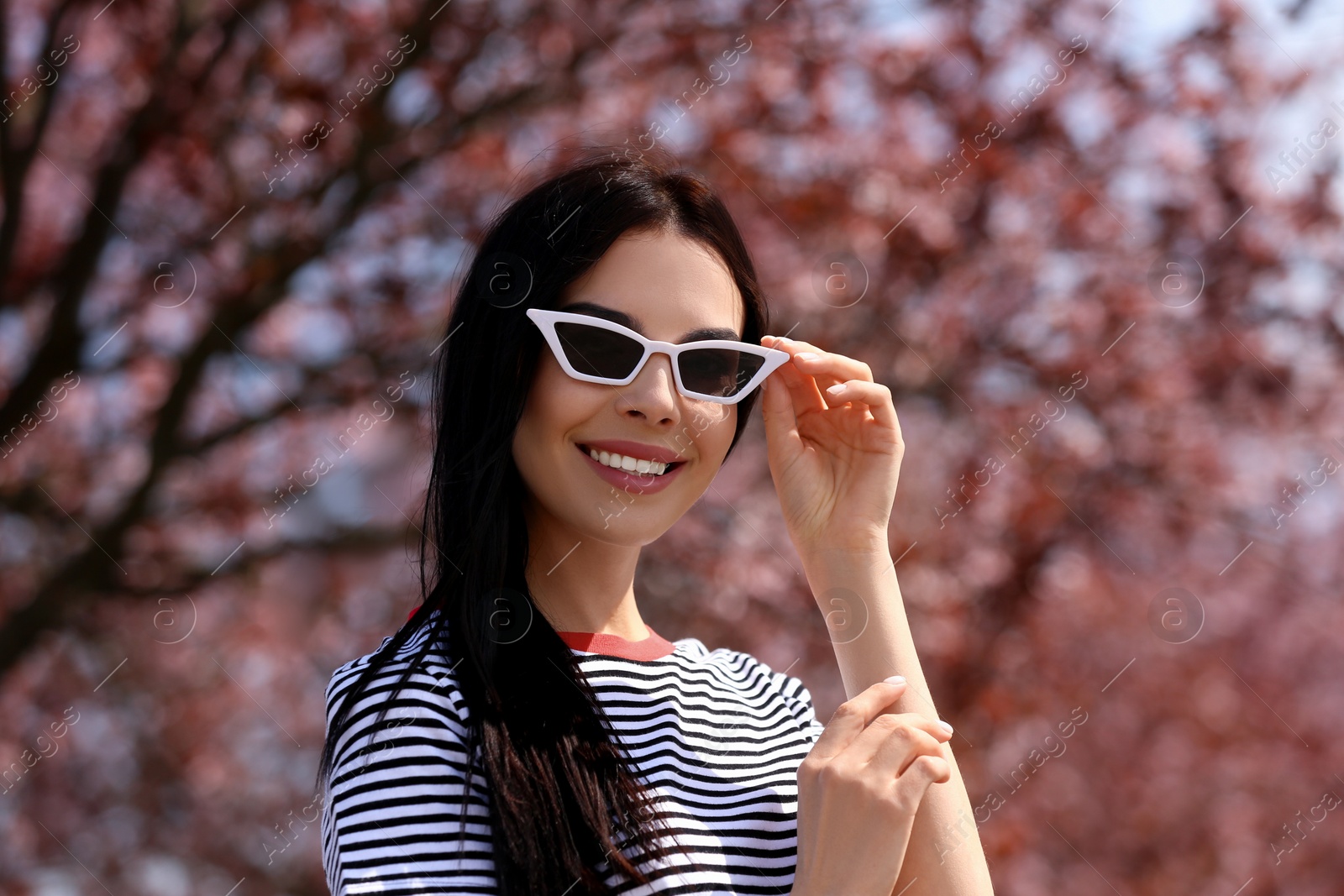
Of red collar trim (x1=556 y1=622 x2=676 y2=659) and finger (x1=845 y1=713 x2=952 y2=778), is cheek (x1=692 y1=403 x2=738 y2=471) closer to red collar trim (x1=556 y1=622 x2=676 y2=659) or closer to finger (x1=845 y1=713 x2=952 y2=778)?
red collar trim (x1=556 y1=622 x2=676 y2=659)

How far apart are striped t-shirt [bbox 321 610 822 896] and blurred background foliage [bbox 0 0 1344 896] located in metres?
2.56

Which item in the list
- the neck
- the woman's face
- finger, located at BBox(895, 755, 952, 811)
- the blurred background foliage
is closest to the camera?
finger, located at BBox(895, 755, 952, 811)

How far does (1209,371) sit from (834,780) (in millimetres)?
3807

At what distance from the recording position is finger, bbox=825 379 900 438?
5.61 feet

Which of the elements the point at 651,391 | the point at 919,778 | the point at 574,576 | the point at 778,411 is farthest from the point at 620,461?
the point at 919,778

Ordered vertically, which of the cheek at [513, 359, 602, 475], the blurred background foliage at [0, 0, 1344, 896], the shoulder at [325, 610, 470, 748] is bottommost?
the blurred background foliage at [0, 0, 1344, 896]

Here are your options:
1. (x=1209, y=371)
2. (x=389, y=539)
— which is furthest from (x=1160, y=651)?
(x=389, y=539)

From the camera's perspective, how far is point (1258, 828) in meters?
6.86

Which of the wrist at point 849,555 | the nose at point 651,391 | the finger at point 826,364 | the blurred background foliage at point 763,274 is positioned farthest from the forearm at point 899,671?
the blurred background foliage at point 763,274

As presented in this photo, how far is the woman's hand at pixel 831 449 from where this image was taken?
1.72 meters

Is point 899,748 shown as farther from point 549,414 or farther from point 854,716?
point 549,414

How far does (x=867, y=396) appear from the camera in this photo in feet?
5.65

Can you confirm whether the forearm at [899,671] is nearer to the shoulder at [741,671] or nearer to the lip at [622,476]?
the shoulder at [741,671]

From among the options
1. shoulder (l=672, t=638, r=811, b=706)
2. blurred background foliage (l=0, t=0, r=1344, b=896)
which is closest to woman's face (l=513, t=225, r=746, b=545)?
shoulder (l=672, t=638, r=811, b=706)
